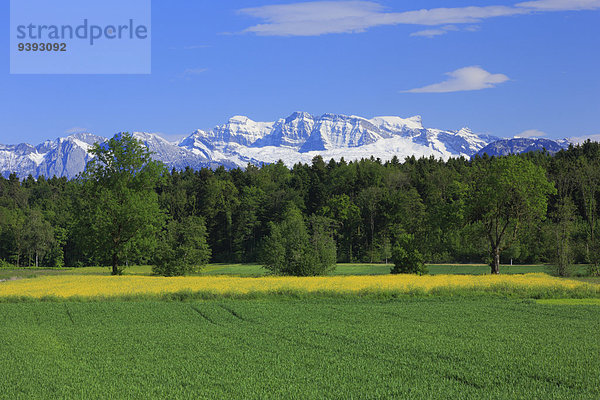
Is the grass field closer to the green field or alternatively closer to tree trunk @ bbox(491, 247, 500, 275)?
the green field

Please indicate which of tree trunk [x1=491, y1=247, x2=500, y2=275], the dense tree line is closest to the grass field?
tree trunk [x1=491, y1=247, x2=500, y2=275]

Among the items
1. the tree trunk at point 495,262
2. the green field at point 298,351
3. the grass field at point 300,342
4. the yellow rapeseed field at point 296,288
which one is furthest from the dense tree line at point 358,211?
the green field at point 298,351

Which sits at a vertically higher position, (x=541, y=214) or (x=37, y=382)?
(x=541, y=214)

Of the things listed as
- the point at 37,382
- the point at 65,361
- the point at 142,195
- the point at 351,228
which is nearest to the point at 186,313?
the point at 65,361

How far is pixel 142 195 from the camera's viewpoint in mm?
55656

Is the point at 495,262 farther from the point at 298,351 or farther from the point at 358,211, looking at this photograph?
the point at 358,211

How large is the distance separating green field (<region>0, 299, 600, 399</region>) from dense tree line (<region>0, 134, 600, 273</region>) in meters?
25.6

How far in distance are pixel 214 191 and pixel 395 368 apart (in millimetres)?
113018

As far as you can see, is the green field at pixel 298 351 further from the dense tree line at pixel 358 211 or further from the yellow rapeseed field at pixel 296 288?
the dense tree line at pixel 358 211

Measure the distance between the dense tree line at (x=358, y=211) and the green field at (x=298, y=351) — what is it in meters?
25.6

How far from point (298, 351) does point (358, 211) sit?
93.9 meters

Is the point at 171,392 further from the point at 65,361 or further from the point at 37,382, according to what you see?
the point at 65,361

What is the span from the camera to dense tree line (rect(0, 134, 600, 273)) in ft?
181

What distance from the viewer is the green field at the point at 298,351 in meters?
15.0
